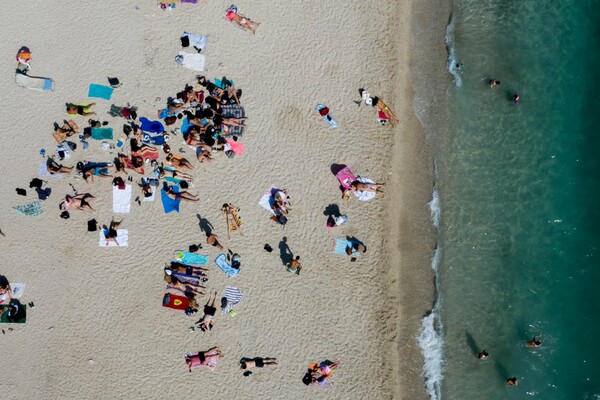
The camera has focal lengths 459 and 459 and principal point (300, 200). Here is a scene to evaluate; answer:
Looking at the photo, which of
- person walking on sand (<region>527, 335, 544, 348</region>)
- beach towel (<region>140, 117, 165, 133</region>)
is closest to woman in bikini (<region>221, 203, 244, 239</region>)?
beach towel (<region>140, 117, 165, 133</region>)

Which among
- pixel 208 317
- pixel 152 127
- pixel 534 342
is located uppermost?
pixel 152 127

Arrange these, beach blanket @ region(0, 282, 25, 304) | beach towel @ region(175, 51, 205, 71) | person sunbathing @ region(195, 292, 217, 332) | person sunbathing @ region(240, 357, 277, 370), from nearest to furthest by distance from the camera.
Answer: person sunbathing @ region(240, 357, 277, 370) → person sunbathing @ region(195, 292, 217, 332) → beach towel @ region(175, 51, 205, 71) → beach blanket @ region(0, 282, 25, 304)

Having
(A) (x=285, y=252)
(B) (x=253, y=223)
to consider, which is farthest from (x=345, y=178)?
(B) (x=253, y=223)

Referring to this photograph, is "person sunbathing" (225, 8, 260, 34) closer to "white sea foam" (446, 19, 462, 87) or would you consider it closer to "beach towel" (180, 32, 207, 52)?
"beach towel" (180, 32, 207, 52)

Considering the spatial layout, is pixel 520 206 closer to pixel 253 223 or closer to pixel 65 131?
pixel 253 223

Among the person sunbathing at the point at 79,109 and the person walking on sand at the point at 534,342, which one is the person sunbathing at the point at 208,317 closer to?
the person sunbathing at the point at 79,109
